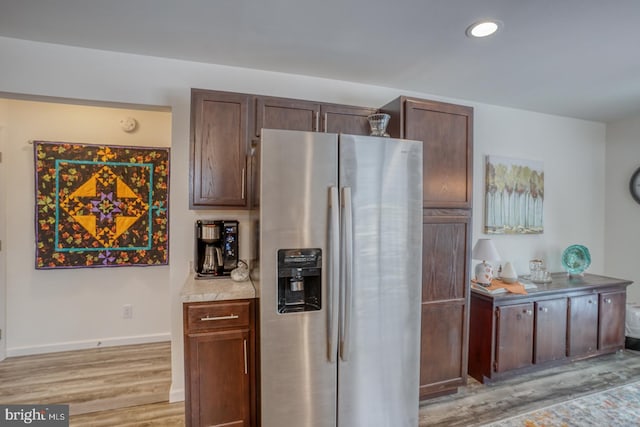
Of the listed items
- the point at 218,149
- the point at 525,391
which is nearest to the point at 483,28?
the point at 218,149

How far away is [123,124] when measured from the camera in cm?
310

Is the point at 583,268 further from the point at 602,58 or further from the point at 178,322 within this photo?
the point at 178,322

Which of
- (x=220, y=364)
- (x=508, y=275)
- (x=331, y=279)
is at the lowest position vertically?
(x=220, y=364)

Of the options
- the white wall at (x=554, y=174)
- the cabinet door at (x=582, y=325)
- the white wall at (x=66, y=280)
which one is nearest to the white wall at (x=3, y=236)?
the white wall at (x=66, y=280)

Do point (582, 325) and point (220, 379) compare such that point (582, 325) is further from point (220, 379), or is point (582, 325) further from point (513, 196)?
point (220, 379)

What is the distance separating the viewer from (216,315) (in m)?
1.82

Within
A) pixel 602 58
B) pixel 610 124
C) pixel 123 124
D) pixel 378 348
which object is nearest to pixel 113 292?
pixel 123 124

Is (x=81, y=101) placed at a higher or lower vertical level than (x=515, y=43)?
lower

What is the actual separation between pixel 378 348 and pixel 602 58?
2.65m

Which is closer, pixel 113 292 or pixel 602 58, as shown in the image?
pixel 602 58

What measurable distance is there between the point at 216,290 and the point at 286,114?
1.35m

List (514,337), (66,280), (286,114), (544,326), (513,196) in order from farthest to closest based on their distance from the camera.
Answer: (513,196) < (66,280) < (544,326) < (514,337) < (286,114)

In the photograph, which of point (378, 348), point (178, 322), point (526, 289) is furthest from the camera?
point (526, 289)

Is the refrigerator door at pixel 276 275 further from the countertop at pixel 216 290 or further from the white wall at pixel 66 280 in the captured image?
the white wall at pixel 66 280
